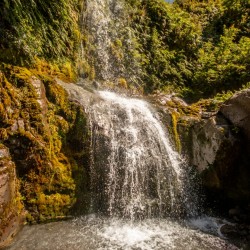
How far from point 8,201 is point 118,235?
217 centimetres

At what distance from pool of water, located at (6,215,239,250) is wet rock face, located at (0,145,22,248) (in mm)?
200

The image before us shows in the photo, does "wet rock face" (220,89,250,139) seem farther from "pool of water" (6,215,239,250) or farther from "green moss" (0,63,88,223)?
"green moss" (0,63,88,223)

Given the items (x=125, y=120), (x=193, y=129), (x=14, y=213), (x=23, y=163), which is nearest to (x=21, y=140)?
(x=23, y=163)

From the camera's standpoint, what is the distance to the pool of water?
4.50 metres

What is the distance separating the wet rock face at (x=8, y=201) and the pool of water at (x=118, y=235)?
20cm

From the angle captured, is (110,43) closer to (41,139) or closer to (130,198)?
(41,139)

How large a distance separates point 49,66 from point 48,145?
2974mm

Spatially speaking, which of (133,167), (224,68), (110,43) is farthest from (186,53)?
(133,167)

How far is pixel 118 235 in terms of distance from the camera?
4984 mm

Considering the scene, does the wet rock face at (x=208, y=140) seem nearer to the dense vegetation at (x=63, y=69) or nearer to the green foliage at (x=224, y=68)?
the dense vegetation at (x=63, y=69)

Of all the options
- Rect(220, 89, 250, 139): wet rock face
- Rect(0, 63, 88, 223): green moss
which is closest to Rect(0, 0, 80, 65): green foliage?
Rect(0, 63, 88, 223): green moss

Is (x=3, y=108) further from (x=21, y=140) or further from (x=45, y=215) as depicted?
(x=45, y=215)

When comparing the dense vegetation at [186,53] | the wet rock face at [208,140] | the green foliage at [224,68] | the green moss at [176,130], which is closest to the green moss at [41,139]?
the green moss at [176,130]

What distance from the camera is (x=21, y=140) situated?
5.15 m
